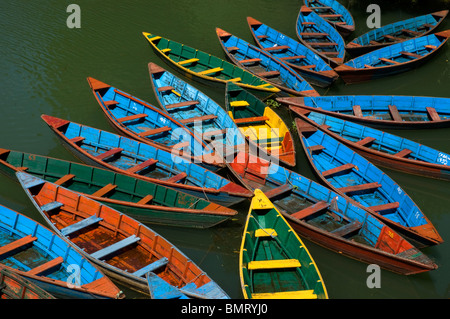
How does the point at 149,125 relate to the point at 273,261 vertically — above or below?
above

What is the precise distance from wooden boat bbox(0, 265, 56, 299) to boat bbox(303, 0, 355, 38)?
21297mm

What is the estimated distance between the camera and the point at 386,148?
1920 centimetres

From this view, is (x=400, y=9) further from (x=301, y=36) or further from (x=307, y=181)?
(x=307, y=181)

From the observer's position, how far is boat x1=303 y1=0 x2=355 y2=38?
88.3 ft

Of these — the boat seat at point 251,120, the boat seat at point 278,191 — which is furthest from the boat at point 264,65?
the boat seat at point 278,191

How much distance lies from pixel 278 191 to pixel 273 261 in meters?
3.40

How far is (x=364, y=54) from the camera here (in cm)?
2442

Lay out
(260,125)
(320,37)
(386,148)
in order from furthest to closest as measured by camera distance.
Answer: (320,37)
(260,125)
(386,148)

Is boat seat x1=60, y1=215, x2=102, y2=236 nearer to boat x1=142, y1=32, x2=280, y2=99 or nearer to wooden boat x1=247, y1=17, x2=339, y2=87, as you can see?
boat x1=142, y1=32, x2=280, y2=99

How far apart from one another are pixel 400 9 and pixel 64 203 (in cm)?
2452

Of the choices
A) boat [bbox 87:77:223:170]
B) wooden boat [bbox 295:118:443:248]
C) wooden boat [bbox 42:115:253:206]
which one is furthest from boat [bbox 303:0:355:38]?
wooden boat [bbox 42:115:253:206]

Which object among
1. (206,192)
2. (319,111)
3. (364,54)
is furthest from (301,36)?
(206,192)

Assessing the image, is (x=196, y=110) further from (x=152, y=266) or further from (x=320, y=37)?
(x=320, y=37)

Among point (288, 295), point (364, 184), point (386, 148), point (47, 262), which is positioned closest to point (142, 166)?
point (47, 262)
